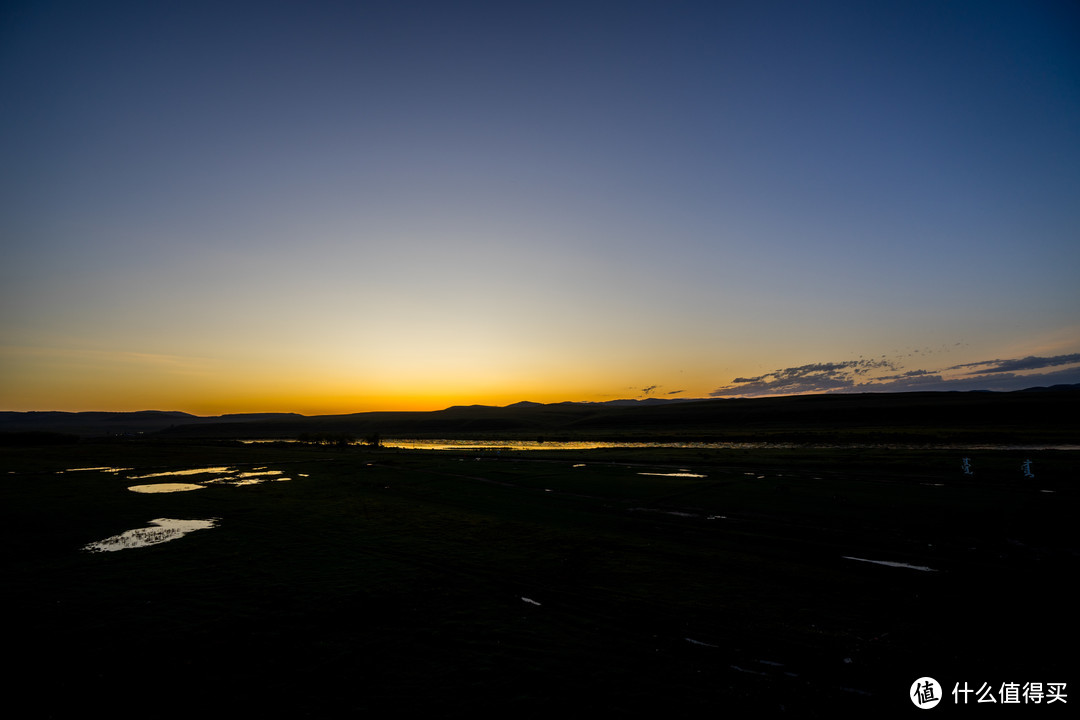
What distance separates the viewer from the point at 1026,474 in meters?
35.5

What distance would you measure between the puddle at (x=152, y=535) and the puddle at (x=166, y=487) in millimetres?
13669

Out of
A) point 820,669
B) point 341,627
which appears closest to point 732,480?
point 820,669

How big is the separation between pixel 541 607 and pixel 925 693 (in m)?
Answer: 8.97

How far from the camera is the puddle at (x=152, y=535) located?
20409mm

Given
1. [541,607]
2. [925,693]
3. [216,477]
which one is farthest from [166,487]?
[925,693]

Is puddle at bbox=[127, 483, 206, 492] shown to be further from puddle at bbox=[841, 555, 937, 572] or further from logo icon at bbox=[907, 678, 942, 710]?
logo icon at bbox=[907, 678, 942, 710]

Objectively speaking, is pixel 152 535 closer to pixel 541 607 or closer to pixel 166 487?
pixel 541 607

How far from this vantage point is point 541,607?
46.1ft

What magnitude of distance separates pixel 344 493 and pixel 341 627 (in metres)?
25.8

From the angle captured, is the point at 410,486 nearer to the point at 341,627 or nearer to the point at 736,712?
the point at 341,627

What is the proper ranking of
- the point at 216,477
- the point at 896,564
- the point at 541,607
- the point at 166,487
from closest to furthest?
the point at 541,607
the point at 896,564
the point at 166,487
the point at 216,477

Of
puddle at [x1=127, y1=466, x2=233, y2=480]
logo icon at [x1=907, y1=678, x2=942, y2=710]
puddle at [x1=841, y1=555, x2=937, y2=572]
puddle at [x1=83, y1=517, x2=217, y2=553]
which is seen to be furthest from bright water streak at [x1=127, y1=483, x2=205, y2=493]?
logo icon at [x1=907, y1=678, x2=942, y2=710]

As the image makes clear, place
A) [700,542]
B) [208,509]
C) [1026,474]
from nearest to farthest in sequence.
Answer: [700,542], [208,509], [1026,474]

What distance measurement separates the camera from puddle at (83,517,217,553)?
67.0 feet
